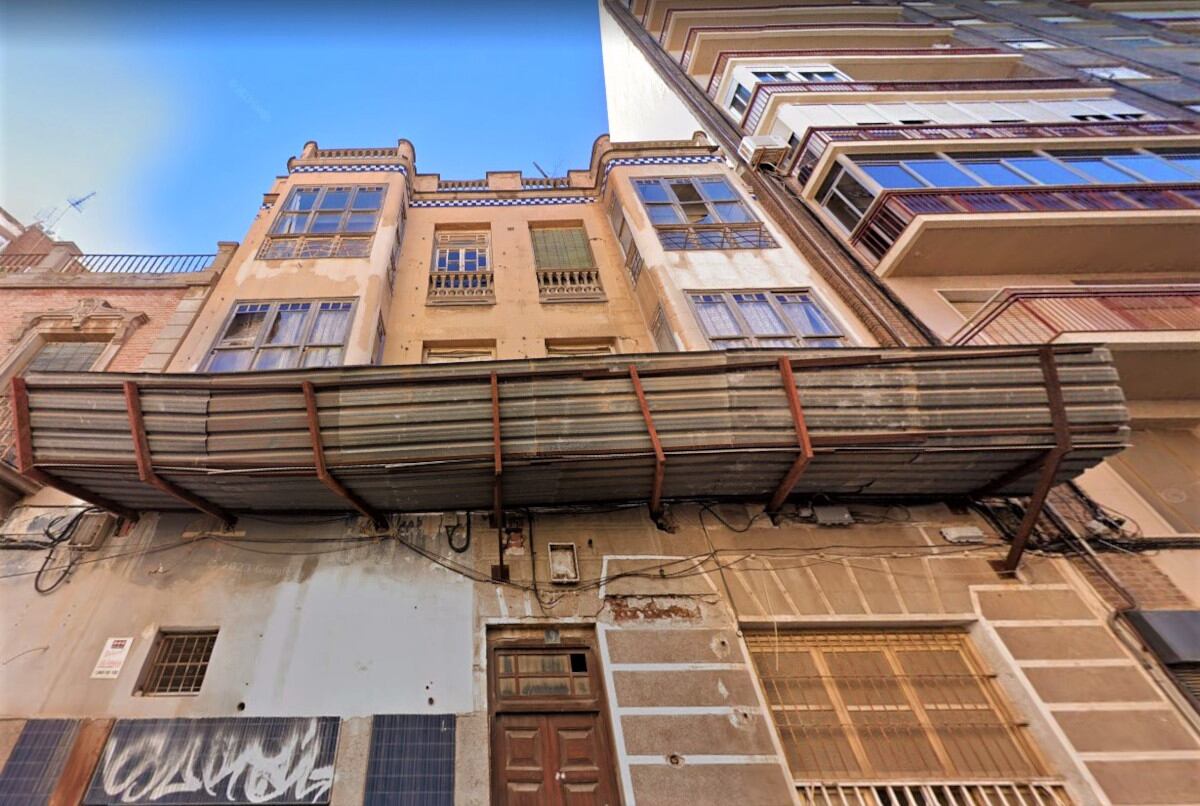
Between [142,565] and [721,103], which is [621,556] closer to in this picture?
[142,565]

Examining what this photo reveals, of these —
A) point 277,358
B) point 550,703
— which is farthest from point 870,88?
point 550,703

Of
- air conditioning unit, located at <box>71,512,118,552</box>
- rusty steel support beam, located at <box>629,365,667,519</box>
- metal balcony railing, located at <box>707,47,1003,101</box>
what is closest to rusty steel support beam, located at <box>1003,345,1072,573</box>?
rusty steel support beam, located at <box>629,365,667,519</box>

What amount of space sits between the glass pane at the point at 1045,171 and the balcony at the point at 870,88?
6187 mm

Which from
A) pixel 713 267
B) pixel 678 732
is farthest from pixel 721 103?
pixel 678 732

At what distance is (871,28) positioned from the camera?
26.1 meters

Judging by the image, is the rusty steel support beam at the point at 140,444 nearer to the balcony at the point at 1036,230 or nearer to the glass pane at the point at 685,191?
the glass pane at the point at 685,191

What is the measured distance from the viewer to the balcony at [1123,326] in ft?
27.1

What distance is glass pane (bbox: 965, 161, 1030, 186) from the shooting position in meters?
12.6

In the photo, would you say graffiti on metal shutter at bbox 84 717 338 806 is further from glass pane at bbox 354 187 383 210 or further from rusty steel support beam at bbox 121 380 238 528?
glass pane at bbox 354 187 383 210

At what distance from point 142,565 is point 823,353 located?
30.3 ft

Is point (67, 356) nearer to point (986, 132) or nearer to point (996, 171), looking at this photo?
point (996, 171)

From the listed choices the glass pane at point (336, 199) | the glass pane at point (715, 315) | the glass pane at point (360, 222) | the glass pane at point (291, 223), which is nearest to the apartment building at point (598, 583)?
the glass pane at point (715, 315)

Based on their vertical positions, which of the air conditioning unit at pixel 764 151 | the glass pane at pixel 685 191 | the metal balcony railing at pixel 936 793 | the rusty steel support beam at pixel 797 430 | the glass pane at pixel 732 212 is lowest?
the metal balcony railing at pixel 936 793

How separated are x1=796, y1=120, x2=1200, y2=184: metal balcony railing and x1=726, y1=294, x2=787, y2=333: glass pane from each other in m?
6.66
